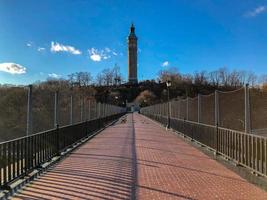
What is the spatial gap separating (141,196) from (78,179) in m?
2.27

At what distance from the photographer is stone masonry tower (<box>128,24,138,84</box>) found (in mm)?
190875

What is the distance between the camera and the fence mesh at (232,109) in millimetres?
12578

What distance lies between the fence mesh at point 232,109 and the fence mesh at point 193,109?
594 cm

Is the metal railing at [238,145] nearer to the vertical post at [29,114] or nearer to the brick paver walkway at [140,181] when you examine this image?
the brick paver walkway at [140,181]

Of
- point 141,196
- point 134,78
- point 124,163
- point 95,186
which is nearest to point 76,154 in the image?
point 124,163

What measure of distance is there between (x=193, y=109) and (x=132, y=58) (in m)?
173

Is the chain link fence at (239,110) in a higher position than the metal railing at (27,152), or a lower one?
higher

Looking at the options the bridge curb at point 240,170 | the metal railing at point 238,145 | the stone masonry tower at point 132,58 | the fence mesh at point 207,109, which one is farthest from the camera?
the stone masonry tower at point 132,58

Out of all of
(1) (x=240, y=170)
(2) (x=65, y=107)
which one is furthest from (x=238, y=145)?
(2) (x=65, y=107)

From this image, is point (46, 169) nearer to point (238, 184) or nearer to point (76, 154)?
point (76, 154)

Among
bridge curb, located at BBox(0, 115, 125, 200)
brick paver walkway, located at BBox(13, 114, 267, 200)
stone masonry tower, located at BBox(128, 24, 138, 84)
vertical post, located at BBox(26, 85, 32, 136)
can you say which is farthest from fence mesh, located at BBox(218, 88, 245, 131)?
stone masonry tower, located at BBox(128, 24, 138, 84)

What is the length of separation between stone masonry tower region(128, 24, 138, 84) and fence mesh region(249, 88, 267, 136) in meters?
178

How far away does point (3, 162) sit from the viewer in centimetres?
812

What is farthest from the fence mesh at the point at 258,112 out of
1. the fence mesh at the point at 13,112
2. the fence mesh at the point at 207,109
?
the fence mesh at the point at 13,112
